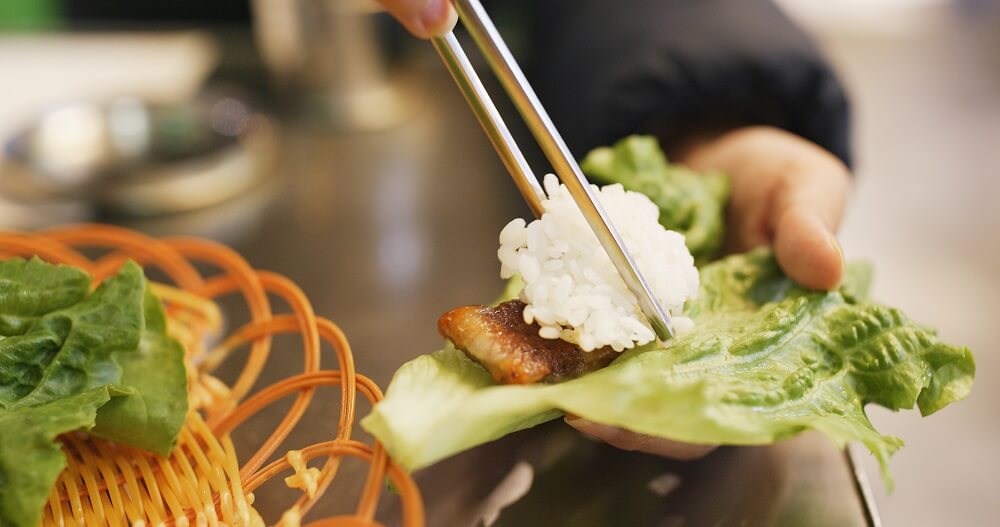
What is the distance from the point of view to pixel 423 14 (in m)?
0.80

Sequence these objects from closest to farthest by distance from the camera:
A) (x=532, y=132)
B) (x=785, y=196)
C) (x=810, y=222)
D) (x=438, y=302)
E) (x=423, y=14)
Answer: (x=423, y=14), (x=532, y=132), (x=810, y=222), (x=785, y=196), (x=438, y=302)

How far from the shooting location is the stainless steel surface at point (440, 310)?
1019mm

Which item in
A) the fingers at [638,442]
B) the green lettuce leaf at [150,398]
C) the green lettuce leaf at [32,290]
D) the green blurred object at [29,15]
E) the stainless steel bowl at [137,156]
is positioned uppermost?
the green blurred object at [29,15]

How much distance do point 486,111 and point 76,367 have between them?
614 millimetres

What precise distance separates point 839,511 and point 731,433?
1.25ft

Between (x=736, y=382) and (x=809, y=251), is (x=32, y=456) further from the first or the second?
(x=809, y=251)

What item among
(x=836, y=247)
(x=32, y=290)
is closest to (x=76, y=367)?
(x=32, y=290)

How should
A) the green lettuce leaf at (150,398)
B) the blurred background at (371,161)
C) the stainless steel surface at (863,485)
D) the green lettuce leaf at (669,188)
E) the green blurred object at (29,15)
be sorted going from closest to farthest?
the green lettuce leaf at (150,398)
the stainless steel surface at (863,485)
the green lettuce leaf at (669,188)
the blurred background at (371,161)
the green blurred object at (29,15)

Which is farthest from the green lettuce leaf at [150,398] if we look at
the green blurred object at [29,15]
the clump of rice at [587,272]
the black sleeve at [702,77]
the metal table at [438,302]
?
the green blurred object at [29,15]

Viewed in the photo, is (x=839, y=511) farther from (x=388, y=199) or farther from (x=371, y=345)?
(x=388, y=199)

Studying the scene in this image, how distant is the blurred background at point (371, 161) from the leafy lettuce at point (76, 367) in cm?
24

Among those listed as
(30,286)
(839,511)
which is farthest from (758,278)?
(30,286)

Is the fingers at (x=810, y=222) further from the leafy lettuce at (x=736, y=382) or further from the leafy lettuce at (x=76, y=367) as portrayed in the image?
the leafy lettuce at (x=76, y=367)

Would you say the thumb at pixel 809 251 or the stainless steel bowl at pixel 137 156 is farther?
the stainless steel bowl at pixel 137 156
